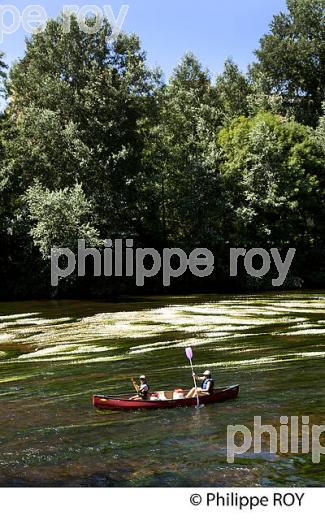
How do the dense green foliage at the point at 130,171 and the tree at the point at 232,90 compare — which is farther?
the tree at the point at 232,90

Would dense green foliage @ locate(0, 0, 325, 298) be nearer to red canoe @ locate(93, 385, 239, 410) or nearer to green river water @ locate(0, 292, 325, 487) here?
green river water @ locate(0, 292, 325, 487)

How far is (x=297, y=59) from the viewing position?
90.6 m

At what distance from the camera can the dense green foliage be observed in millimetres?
61562

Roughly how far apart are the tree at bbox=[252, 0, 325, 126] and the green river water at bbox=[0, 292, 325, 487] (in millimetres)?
59627

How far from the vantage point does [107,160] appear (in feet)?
204

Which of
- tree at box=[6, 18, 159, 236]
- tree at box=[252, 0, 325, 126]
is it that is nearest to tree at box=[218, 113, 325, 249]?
tree at box=[6, 18, 159, 236]

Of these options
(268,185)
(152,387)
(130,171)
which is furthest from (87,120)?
(152,387)

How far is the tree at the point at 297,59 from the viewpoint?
89.8 metres

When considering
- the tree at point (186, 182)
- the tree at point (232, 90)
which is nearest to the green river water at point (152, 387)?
the tree at point (186, 182)

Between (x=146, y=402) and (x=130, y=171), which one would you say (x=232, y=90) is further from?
(x=146, y=402)

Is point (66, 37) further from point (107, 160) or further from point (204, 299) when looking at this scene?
point (204, 299)

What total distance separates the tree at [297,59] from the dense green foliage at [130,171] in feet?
66.1

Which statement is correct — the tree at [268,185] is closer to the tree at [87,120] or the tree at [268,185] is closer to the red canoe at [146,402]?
the tree at [87,120]
